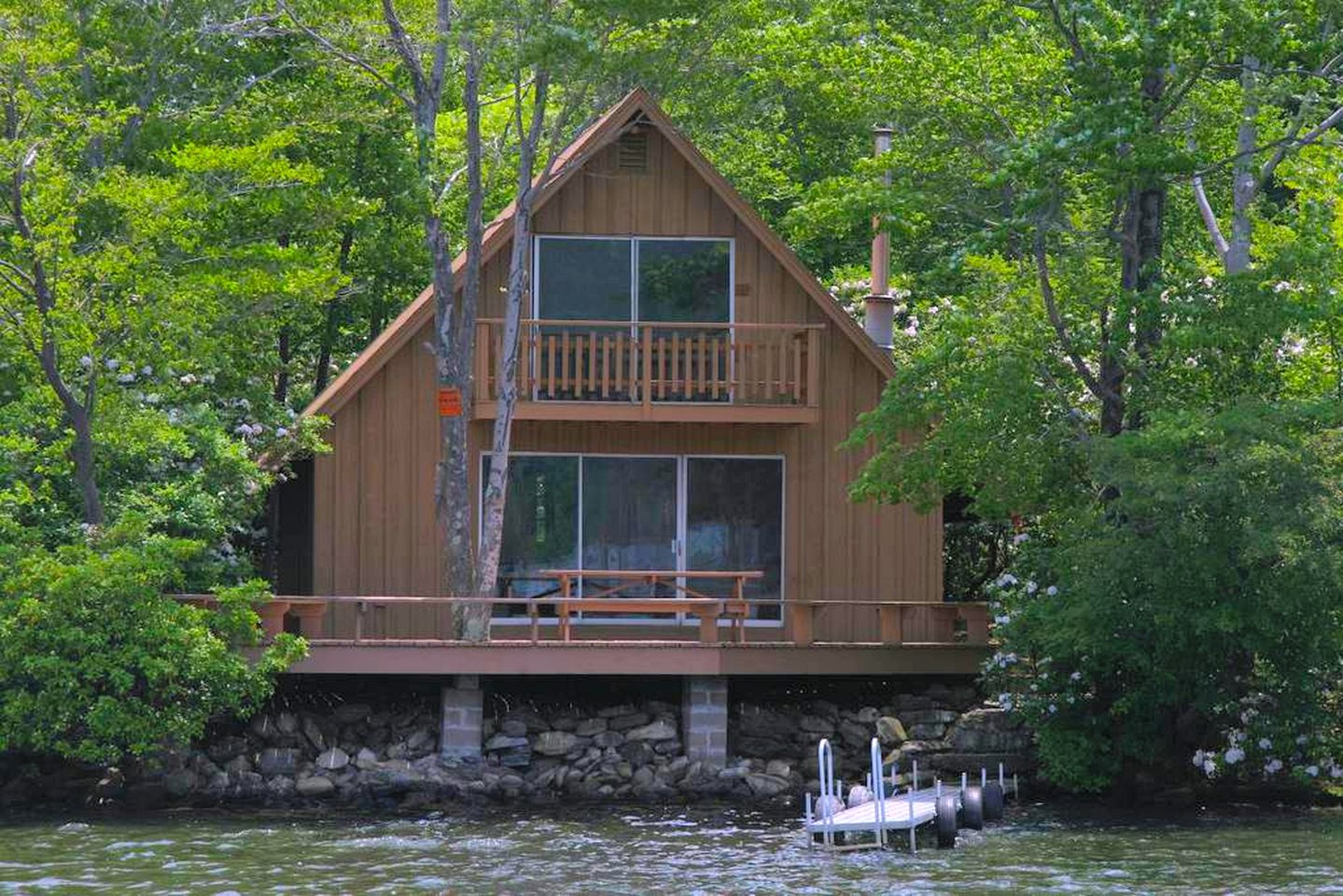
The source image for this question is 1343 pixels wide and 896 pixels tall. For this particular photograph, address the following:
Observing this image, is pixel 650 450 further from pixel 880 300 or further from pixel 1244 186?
pixel 1244 186

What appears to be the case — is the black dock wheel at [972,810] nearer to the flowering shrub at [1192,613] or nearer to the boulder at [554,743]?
the flowering shrub at [1192,613]

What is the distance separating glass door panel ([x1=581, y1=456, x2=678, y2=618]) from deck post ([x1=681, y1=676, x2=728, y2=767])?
2313 millimetres

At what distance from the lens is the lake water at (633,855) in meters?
17.2

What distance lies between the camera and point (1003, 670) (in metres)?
22.8

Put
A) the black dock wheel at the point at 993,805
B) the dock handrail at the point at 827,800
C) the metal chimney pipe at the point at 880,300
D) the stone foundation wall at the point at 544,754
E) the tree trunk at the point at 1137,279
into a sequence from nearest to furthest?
the dock handrail at the point at 827,800, the black dock wheel at the point at 993,805, the stone foundation wall at the point at 544,754, the tree trunk at the point at 1137,279, the metal chimney pipe at the point at 880,300

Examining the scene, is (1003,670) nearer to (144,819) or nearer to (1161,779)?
(1161,779)

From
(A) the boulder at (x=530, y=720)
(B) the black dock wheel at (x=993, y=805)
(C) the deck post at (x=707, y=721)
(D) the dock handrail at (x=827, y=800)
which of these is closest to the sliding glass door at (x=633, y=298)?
(C) the deck post at (x=707, y=721)

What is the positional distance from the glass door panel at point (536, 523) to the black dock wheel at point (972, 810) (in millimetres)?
6582

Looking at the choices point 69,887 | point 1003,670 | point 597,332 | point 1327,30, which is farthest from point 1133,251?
point 69,887

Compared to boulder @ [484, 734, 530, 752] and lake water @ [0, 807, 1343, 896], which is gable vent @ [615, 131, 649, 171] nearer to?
boulder @ [484, 734, 530, 752]

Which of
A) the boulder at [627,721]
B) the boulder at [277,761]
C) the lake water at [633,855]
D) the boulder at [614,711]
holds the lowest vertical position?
the lake water at [633,855]

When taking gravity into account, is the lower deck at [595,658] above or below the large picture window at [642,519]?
below

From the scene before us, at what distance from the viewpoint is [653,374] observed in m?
25.3

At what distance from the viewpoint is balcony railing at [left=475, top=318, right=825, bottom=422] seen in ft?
81.0
